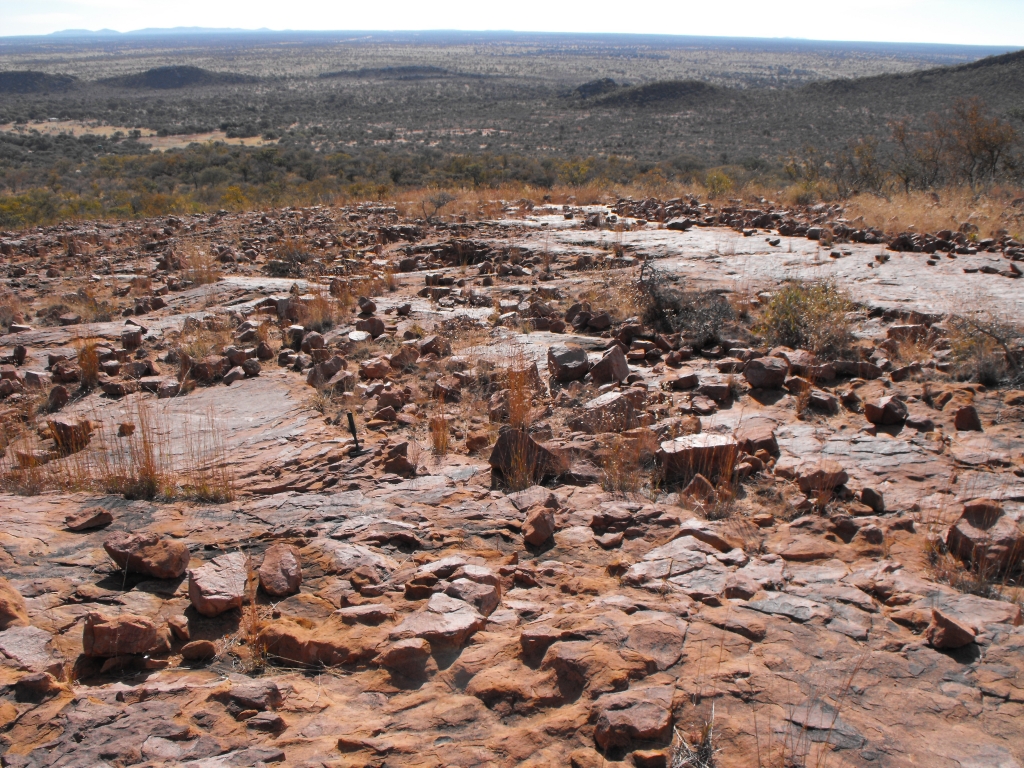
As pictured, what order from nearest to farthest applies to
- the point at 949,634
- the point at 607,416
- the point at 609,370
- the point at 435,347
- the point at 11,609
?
the point at 949,634, the point at 11,609, the point at 607,416, the point at 609,370, the point at 435,347

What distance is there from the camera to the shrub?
5613 millimetres

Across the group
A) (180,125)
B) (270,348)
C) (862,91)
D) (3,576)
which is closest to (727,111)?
(862,91)

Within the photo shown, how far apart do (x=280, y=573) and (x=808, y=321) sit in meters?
4.69

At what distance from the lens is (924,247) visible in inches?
318

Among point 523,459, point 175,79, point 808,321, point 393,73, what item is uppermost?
point 393,73

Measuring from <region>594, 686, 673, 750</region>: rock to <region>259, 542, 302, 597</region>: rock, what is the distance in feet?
4.61

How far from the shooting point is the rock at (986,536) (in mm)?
2807

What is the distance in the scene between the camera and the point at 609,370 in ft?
17.1

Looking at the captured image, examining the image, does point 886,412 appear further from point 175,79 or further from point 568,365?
point 175,79

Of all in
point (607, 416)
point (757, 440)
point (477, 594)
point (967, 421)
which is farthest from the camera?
point (607, 416)

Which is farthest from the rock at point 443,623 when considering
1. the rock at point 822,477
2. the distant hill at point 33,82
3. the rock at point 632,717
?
the distant hill at point 33,82

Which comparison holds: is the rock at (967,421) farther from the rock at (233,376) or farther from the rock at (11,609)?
the rock at (233,376)

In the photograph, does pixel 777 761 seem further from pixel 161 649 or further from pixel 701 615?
pixel 161 649

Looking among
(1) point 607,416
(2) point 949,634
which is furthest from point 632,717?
(1) point 607,416
